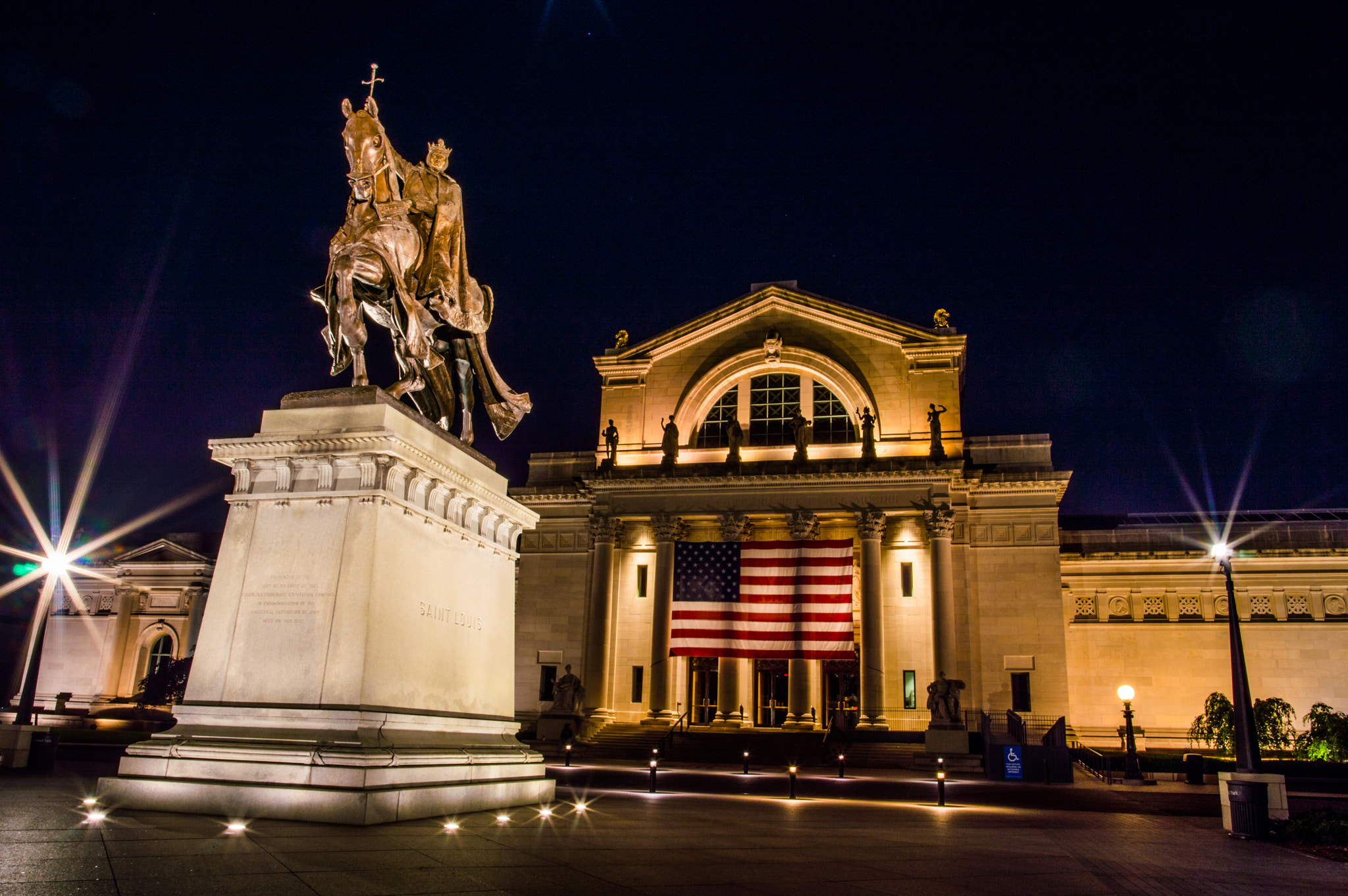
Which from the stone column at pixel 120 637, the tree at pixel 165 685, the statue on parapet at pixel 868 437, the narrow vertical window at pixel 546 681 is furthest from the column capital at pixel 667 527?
the stone column at pixel 120 637

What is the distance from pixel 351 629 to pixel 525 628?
32781 millimetres

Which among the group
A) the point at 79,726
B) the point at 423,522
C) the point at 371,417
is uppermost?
the point at 371,417

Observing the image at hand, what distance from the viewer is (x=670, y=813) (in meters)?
12.6

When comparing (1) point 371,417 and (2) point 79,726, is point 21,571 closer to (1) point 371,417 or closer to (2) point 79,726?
(2) point 79,726

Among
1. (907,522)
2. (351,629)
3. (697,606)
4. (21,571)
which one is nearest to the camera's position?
(351,629)

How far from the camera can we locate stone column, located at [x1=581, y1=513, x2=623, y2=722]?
37.7 meters

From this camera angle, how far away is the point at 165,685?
43469 millimetres

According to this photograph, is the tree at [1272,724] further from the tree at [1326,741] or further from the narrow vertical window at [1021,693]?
the narrow vertical window at [1021,693]

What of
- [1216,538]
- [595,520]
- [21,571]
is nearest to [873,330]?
[595,520]

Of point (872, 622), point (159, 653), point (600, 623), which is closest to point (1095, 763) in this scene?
point (872, 622)

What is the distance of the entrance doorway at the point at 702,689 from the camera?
38594 mm

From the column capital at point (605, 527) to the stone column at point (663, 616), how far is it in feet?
5.20

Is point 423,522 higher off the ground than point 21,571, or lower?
lower

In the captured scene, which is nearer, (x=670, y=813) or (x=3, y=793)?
(x=3, y=793)
